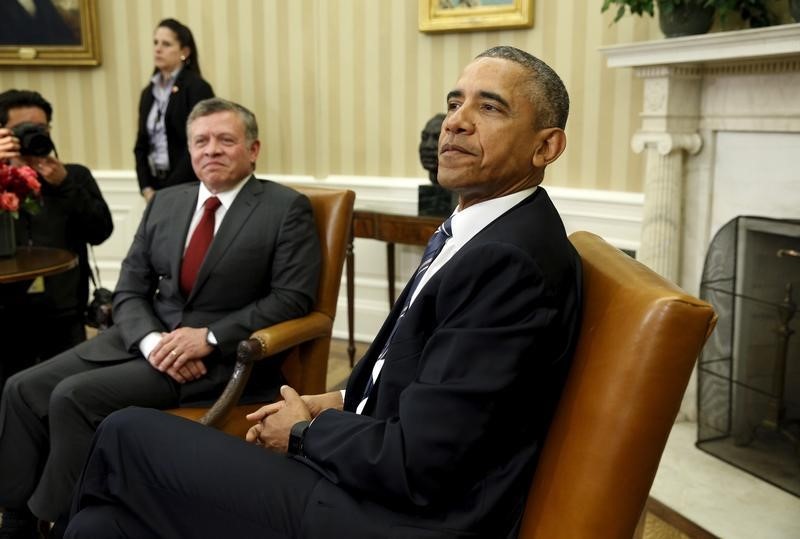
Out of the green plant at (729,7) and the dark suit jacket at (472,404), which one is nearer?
the dark suit jacket at (472,404)

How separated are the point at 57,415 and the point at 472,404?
1533mm

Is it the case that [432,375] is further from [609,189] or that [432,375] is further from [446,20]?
[446,20]

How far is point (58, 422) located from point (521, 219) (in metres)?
1.58

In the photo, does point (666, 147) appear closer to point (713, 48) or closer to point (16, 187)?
point (713, 48)

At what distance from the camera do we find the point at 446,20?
431 centimetres

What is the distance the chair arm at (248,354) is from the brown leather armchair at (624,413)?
121cm

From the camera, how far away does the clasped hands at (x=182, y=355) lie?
2.44m

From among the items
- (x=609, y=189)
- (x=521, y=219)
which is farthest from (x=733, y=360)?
(x=521, y=219)

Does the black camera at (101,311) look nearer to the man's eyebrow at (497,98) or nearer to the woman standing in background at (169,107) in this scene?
the woman standing in background at (169,107)

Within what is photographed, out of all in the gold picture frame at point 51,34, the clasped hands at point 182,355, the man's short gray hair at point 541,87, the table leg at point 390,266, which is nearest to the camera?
the man's short gray hair at point 541,87

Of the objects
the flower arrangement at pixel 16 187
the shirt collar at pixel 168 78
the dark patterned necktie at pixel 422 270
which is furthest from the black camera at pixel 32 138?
the dark patterned necktie at pixel 422 270

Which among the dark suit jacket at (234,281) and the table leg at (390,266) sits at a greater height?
the dark suit jacket at (234,281)

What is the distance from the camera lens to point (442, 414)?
1303mm

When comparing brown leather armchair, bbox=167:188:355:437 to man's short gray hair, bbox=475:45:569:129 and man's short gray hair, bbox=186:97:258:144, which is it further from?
man's short gray hair, bbox=475:45:569:129
